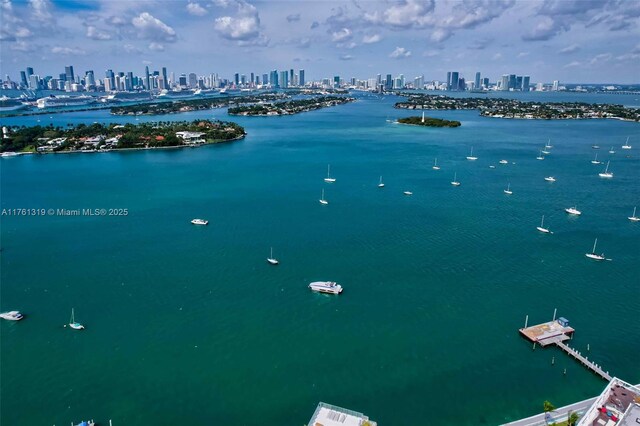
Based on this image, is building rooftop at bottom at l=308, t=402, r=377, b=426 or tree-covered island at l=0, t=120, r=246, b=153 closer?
building rooftop at bottom at l=308, t=402, r=377, b=426

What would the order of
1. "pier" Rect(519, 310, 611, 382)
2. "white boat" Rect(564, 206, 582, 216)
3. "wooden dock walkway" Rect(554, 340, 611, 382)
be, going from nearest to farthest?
1. "wooden dock walkway" Rect(554, 340, 611, 382)
2. "pier" Rect(519, 310, 611, 382)
3. "white boat" Rect(564, 206, 582, 216)

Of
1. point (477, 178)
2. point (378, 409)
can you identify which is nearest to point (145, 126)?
point (477, 178)

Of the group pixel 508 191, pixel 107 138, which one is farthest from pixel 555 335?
pixel 107 138

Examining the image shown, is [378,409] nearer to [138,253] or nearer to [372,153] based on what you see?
[138,253]

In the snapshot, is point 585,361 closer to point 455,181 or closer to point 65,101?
point 455,181

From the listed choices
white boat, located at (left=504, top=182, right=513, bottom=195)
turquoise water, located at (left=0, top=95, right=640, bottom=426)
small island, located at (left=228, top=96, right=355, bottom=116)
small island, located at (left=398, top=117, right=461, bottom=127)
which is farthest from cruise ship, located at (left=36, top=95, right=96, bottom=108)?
white boat, located at (left=504, top=182, right=513, bottom=195)

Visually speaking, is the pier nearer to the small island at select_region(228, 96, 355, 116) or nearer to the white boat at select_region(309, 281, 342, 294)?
the white boat at select_region(309, 281, 342, 294)

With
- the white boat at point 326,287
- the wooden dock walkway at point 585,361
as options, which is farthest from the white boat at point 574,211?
the white boat at point 326,287

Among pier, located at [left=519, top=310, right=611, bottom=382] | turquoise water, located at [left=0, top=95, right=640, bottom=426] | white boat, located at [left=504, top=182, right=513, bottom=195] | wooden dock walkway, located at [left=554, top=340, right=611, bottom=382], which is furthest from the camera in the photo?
white boat, located at [left=504, top=182, right=513, bottom=195]
